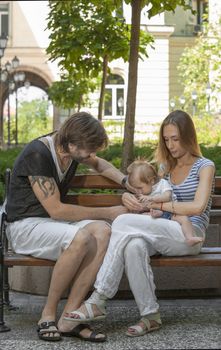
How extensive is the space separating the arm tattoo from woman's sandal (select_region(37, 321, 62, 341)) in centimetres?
78

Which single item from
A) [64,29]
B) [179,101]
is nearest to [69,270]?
[64,29]

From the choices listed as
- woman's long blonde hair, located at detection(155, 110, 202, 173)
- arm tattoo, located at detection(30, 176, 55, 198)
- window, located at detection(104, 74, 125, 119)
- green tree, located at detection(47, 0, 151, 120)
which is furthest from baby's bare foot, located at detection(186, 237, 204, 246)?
window, located at detection(104, 74, 125, 119)

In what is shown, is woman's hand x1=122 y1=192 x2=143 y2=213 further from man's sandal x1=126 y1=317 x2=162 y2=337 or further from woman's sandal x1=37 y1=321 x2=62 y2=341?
woman's sandal x1=37 y1=321 x2=62 y2=341

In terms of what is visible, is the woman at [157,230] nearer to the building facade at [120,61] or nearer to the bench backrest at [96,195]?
the bench backrest at [96,195]

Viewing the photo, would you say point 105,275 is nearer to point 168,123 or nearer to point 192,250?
point 192,250

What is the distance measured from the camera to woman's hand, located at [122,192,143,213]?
5.27 meters

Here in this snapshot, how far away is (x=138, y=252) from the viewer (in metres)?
5.01

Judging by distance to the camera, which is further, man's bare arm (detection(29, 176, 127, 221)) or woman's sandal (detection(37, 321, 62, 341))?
man's bare arm (detection(29, 176, 127, 221))

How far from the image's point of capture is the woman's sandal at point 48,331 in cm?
494

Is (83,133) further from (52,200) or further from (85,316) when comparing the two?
(85,316)

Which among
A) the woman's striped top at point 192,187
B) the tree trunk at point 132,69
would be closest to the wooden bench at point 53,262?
the woman's striped top at point 192,187

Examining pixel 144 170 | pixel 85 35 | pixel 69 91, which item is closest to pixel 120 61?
→ pixel 69 91

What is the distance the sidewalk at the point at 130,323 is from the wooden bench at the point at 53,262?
18cm

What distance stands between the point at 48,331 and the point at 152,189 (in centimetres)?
112
